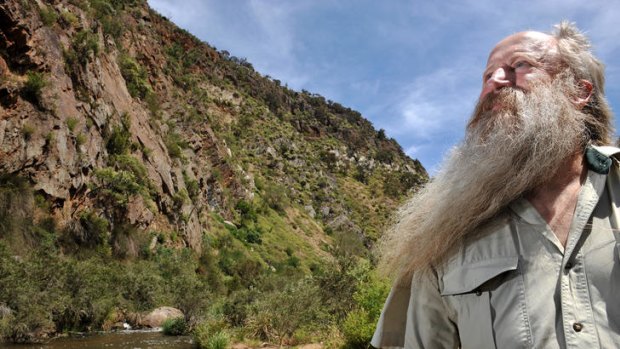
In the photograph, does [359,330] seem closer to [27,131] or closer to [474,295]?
[474,295]

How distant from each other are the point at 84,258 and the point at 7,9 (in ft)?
33.0

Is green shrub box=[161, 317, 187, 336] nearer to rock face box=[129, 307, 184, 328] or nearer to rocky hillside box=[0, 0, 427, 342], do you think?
rock face box=[129, 307, 184, 328]

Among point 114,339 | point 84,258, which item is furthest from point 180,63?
point 114,339

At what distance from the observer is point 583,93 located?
1812 mm

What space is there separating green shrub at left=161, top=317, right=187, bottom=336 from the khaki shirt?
18380mm

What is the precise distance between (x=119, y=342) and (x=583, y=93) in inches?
609

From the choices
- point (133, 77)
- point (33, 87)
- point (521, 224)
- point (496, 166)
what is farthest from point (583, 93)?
point (133, 77)

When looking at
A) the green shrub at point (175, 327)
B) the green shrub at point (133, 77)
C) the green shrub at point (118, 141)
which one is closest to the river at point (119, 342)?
the green shrub at point (175, 327)

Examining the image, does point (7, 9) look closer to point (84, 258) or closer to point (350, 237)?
point (84, 258)

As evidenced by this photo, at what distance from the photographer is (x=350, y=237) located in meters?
52.9

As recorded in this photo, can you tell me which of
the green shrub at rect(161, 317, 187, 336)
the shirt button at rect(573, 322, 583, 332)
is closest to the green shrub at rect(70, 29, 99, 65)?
the green shrub at rect(161, 317, 187, 336)

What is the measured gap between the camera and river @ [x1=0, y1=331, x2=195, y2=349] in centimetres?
1345

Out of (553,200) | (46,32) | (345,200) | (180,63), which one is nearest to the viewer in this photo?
(553,200)

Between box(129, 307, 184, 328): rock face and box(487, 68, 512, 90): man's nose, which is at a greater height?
box(487, 68, 512, 90): man's nose
